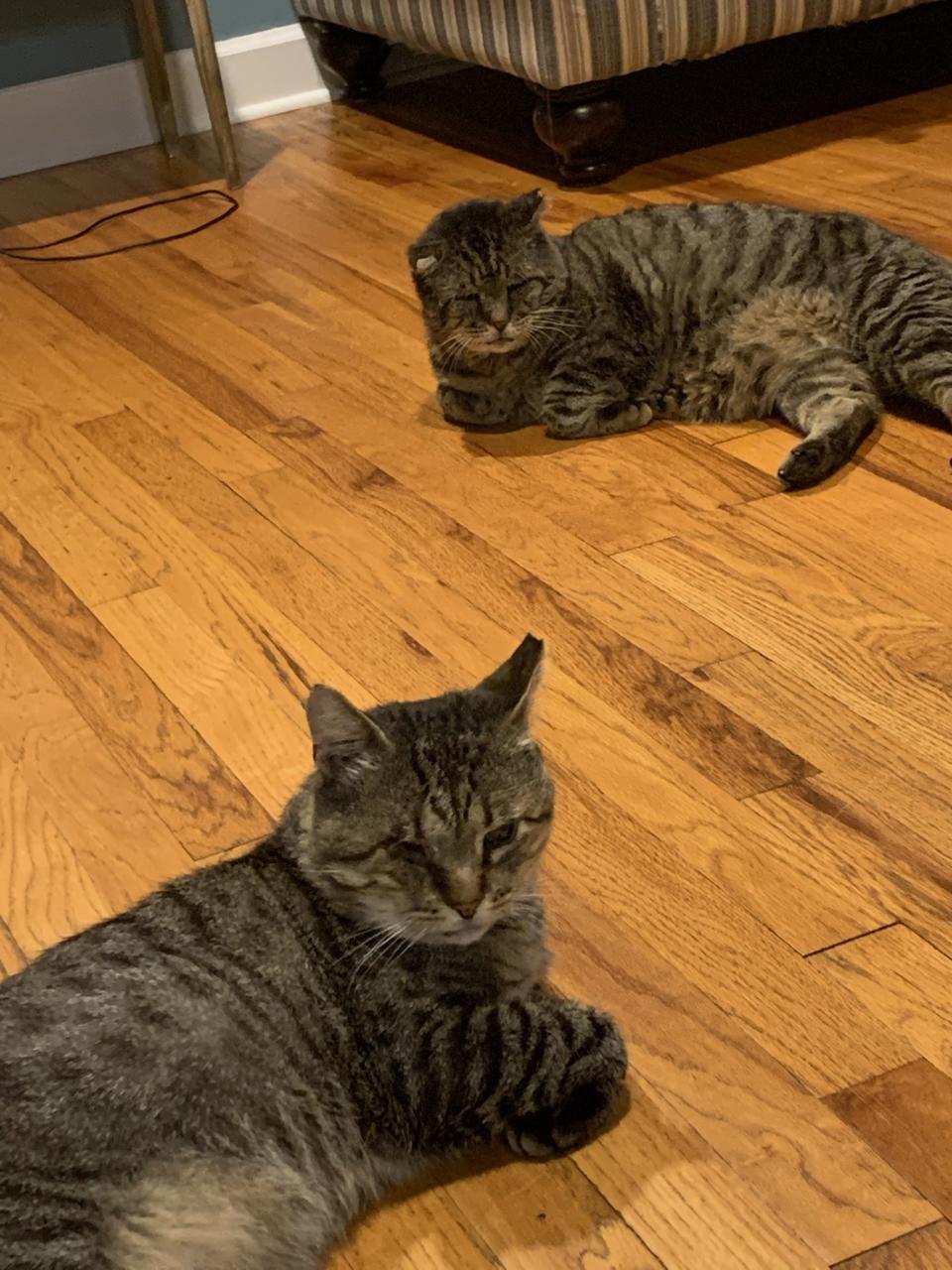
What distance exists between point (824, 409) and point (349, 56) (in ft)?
9.27

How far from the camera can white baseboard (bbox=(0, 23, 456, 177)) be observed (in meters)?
4.70

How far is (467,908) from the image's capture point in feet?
4.78

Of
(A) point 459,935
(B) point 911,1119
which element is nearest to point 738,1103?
(B) point 911,1119

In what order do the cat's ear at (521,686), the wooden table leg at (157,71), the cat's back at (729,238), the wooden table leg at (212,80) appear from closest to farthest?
the cat's ear at (521,686) → the cat's back at (729,238) → the wooden table leg at (212,80) → the wooden table leg at (157,71)

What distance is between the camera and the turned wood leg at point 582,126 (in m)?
3.92

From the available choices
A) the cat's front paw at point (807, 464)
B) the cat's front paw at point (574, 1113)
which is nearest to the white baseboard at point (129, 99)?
the cat's front paw at point (807, 464)

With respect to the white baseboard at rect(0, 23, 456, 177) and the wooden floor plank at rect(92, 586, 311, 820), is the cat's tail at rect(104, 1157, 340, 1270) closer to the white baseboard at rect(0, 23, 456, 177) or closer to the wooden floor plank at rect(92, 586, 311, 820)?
the wooden floor plank at rect(92, 586, 311, 820)

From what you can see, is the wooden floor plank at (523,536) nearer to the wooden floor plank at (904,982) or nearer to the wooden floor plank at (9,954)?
the wooden floor plank at (904,982)

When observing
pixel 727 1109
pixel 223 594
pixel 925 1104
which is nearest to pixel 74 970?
pixel 727 1109

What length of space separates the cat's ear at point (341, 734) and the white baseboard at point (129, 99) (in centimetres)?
371

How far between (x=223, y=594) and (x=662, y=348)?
0.93m

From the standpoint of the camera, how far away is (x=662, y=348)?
2867 mm

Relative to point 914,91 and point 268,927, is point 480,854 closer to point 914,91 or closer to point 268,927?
point 268,927

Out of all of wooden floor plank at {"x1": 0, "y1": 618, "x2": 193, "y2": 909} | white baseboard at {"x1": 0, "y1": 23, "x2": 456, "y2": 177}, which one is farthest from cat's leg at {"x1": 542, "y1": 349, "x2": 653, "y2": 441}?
white baseboard at {"x1": 0, "y1": 23, "x2": 456, "y2": 177}
